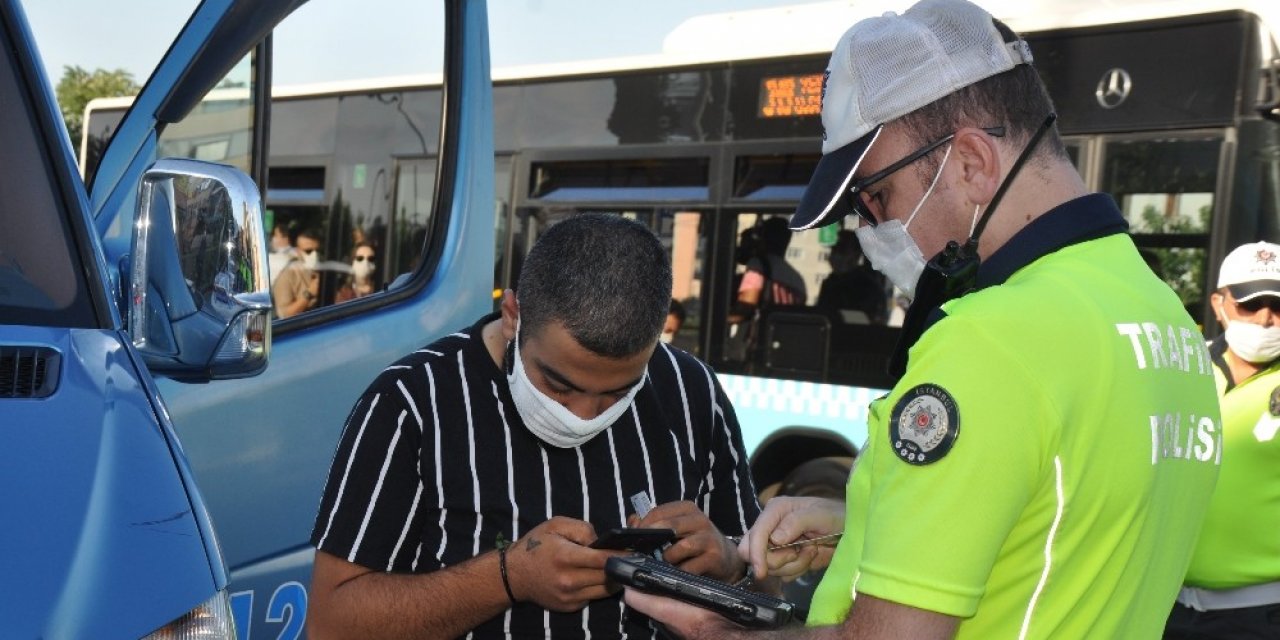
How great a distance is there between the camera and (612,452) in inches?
114

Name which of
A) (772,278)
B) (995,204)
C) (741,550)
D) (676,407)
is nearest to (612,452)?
(676,407)

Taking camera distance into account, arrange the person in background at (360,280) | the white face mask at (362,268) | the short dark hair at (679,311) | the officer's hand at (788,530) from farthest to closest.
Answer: the short dark hair at (679,311) → the white face mask at (362,268) → the person in background at (360,280) → the officer's hand at (788,530)

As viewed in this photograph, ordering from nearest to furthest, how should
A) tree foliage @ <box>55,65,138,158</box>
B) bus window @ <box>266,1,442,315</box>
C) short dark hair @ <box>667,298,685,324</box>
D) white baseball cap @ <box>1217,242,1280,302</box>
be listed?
tree foliage @ <box>55,65,138,158</box> < bus window @ <box>266,1,442,315</box> < white baseball cap @ <box>1217,242,1280,302</box> < short dark hair @ <box>667,298,685,324</box>

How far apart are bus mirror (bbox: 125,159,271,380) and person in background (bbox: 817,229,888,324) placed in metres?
6.41

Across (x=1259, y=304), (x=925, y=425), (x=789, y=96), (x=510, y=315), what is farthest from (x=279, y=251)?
(x=789, y=96)

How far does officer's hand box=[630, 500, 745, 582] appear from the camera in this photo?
8.79ft

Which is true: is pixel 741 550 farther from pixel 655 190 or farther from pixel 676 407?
pixel 655 190

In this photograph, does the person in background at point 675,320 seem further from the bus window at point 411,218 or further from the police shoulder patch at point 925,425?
the police shoulder patch at point 925,425

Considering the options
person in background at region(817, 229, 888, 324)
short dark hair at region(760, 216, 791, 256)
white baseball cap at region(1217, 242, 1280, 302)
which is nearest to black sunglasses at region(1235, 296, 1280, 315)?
white baseball cap at region(1217, 242, 1280, 302)

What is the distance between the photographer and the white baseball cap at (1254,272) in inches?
199

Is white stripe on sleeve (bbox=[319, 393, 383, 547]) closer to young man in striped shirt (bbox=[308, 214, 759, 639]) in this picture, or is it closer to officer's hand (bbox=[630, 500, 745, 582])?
young man in striped shirt (bbox=[308, 214, 759, 639])

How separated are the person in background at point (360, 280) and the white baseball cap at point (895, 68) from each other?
2.09m

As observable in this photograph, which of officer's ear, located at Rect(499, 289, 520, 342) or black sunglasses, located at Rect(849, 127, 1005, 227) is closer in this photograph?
black sunglasses, located at Rect(849, 127, 1005, 227)

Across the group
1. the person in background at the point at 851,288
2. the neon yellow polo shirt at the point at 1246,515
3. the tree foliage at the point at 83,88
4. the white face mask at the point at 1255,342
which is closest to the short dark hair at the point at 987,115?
the tree foliage at the point at 83,88
